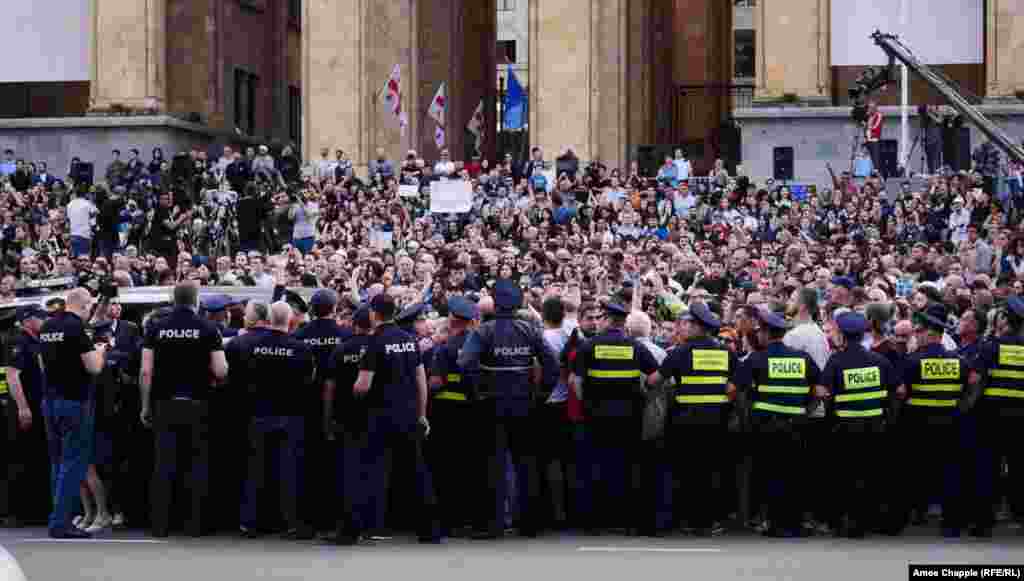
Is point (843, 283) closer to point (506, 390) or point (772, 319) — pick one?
point (772, 319)

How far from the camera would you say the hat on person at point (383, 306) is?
16750 mm

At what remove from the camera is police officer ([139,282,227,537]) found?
17.1m

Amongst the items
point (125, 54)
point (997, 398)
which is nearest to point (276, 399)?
point (997, 398)

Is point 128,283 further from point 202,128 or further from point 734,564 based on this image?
point 202,128

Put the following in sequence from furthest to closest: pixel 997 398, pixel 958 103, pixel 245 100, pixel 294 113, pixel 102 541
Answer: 1. pixel 294 113
2. pixel 245 100
3. pixel 958 103
4. pixel 997 398
5. pixel 102 541

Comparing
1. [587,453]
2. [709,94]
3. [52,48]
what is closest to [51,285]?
[587,453]

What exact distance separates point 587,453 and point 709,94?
144 ft

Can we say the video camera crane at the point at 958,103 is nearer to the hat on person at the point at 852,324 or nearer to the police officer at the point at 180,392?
the hat on person at the point at 852,324

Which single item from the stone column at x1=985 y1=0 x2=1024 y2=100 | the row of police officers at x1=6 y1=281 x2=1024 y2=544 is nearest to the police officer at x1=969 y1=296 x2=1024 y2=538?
the row of police officers at x1=6 y1=281 x2=1024 y2=544

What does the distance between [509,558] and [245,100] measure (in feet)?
130

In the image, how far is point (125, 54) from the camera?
47.4m

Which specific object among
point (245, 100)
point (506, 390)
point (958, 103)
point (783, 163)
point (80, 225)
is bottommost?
point (506, 390)

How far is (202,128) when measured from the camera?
1956 inches

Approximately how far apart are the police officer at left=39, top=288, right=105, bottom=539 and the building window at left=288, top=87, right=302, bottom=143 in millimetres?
40624
